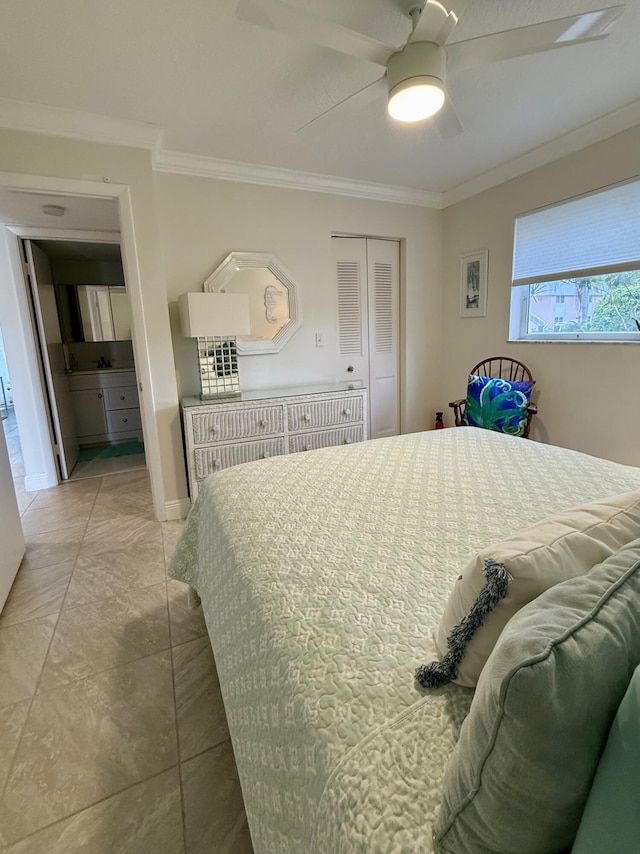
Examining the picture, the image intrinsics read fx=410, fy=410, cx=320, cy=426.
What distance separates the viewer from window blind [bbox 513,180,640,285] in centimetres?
254

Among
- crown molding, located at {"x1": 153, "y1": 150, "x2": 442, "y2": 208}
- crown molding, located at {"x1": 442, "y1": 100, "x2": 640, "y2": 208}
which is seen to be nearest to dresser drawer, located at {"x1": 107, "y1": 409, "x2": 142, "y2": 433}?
crown molding, located at {"x1": 153, "y1": 150, "x2": 442, "y2": 208}

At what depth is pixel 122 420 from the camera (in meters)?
5.13

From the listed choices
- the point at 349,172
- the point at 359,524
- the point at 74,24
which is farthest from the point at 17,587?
the point at 349,172

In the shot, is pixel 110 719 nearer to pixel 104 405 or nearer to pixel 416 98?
pixel 416 98

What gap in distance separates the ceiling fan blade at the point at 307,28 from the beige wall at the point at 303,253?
5.63 ft

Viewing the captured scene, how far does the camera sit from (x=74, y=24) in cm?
161

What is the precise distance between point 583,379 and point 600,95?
163 cm

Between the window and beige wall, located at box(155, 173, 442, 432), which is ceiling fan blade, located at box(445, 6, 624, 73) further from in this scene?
beige wall, located at box(155, 173, 442, 432)

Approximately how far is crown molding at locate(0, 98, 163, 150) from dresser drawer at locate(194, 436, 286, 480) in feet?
6.27

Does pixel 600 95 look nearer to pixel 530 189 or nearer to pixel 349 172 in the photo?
pixel 530 189

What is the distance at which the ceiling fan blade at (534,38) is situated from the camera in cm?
134

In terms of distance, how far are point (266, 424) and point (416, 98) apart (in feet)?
6.51

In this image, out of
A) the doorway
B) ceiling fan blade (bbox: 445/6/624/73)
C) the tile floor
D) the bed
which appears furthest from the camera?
the doorway

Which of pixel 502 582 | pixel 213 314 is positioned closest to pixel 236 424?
pixel 213 314
